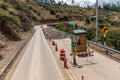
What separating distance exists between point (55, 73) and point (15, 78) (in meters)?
3.41

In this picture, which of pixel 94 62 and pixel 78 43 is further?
pixel 78 43

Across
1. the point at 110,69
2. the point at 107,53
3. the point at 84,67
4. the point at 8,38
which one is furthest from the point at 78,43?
the point at 8,38

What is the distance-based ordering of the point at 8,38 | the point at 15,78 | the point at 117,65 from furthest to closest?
the point at 8,38
the point at 117,65
the point at 15,78

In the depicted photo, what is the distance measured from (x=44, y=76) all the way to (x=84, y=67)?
4458 millimetres

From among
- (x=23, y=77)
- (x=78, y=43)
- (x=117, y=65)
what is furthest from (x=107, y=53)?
(x=23, y=77)

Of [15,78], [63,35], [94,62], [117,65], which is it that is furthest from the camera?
[63,35]

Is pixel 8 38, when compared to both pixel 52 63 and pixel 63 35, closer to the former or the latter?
pixel 63 35

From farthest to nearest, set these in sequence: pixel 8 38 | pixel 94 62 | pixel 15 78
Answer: pixel 8 38 → pixel 94 62 → pixel 15 78

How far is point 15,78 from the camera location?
869 inches

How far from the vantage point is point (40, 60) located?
30719 millimetres

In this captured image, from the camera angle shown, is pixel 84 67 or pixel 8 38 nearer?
pixel 84 67

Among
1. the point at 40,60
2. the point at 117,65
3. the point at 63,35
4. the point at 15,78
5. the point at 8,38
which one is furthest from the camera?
the point at 63,35

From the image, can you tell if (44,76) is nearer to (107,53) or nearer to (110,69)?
(110,69)

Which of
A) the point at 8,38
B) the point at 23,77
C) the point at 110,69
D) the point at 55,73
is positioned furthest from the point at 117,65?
the point at 8,38
